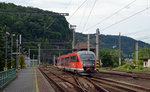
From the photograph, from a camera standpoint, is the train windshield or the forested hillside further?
the forested hillside

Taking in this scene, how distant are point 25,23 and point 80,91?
191ft

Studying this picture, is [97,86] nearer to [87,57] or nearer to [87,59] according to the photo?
[87,59]

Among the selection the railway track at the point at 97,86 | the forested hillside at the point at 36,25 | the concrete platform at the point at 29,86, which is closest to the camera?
the railway track at the point at 97,86

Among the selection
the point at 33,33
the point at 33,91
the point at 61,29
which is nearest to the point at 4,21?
the point at 33,33

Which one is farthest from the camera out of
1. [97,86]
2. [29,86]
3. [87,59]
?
[87,59]

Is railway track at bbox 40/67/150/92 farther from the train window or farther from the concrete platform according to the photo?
the train window

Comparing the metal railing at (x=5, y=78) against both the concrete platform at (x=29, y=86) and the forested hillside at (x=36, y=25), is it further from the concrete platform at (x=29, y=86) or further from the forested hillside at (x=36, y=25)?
the forested hillside at (x=36, y=25)

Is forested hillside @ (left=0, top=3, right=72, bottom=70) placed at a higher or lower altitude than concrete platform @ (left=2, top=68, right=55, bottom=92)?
higher

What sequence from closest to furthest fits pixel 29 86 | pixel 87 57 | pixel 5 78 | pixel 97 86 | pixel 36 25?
pixel 97 86 < pixel 29 86 < pixel 5 78 < pixel 87 57 < pixel 36 25

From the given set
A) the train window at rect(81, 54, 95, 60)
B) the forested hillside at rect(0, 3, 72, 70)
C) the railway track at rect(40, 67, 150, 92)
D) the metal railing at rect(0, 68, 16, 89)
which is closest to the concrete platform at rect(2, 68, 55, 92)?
the metal railing at rect(0, 68, 16, 89)

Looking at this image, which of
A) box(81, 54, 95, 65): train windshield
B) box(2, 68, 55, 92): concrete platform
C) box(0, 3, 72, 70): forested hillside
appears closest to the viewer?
box(2, 68, 55, 92): concrete platform

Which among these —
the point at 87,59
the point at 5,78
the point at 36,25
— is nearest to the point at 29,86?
the point at 5,78

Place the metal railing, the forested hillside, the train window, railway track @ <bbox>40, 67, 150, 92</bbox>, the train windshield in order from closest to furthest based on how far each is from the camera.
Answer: railway track @ <bbox>40, 67, 150, 92</bbox> < the metal railing < the train windshield < the train window < the forested hillside

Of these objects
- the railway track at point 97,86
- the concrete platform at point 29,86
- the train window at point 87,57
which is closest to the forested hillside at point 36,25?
the train window at point 87,57
